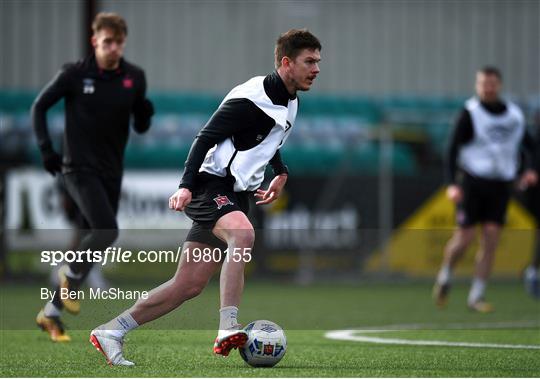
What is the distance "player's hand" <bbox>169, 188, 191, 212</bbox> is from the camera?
5.92 meters

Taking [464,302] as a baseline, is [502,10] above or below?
above

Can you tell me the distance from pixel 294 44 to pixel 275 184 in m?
0.79

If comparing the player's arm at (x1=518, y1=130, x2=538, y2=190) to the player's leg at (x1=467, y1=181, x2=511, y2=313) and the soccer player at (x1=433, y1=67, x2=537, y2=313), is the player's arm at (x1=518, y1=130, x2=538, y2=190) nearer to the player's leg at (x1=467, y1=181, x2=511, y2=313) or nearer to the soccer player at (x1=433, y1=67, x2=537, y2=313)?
the soccer player at (x1=433, y1=67, x2=537, y2=313)

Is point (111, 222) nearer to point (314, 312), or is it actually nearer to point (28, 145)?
point (314, 312)

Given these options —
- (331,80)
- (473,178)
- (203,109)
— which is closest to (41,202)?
(203,109)

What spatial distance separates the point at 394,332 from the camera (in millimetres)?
8812

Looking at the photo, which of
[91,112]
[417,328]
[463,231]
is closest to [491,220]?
[463,231]

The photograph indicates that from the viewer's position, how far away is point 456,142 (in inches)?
464

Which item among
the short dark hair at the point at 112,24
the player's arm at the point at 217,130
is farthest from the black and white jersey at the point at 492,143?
the player's arm at the point at 217,130

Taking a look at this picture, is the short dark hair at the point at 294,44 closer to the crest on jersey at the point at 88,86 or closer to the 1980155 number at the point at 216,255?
the 1980155 number at the point at 216,255

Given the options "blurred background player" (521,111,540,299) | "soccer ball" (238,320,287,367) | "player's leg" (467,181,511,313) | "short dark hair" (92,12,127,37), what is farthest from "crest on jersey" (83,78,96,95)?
"blurred background player" (521,111,540,299)

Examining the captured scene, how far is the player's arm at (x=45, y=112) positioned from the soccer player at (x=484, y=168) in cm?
473

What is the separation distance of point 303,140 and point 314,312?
8.19m

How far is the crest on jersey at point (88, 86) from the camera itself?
8.23m
